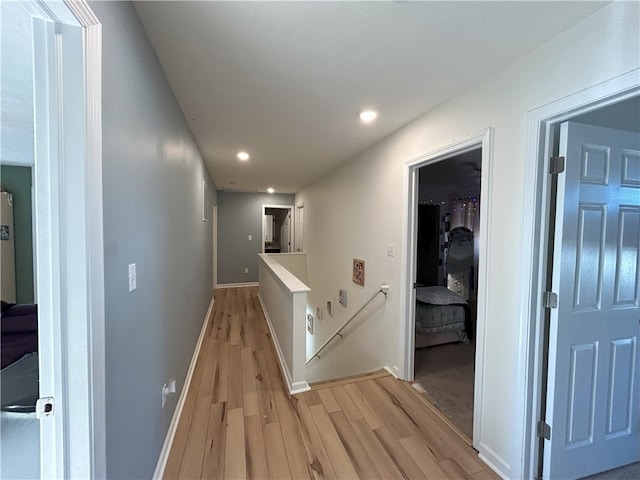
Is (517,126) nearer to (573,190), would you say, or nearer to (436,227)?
(573,190)

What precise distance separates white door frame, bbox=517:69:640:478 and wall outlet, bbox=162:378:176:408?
2.08 metres

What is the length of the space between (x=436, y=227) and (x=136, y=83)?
509cm

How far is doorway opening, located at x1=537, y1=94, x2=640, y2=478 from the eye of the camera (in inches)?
56.0

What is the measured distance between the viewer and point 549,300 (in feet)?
4.77

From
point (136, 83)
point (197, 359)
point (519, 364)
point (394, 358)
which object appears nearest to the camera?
point (136, 83)

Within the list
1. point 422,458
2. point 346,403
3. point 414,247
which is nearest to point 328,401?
point 346,403

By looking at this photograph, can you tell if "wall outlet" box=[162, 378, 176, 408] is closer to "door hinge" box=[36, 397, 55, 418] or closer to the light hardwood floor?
the light hardwood floor

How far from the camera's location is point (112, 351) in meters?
0.97

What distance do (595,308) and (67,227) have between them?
2.47 metres

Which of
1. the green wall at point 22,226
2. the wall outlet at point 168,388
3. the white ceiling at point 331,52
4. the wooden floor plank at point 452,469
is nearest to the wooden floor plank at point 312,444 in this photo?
the wooden floor plank at point 452,469

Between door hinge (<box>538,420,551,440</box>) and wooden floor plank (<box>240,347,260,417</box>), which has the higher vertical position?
door hinge (<box>538,420,551,440</box>)

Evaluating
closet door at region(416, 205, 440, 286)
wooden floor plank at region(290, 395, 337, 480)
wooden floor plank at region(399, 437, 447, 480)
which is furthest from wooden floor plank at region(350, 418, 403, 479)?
closet door at region(416, 205, 440, 286)

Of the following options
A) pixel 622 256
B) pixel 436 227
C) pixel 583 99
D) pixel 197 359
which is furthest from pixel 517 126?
pixel 436 227

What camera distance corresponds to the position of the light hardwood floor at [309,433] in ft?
5.09
